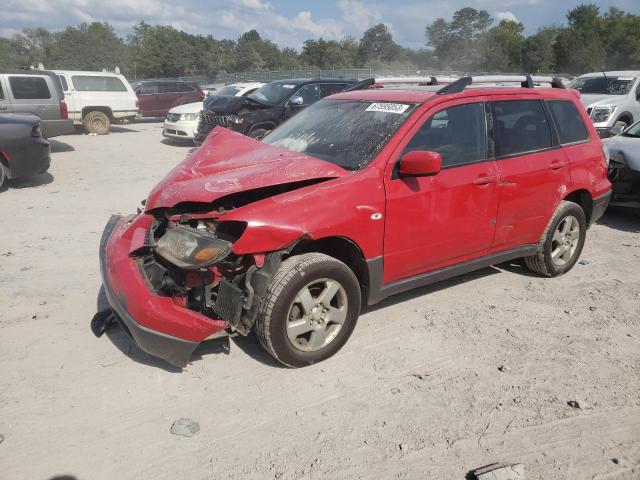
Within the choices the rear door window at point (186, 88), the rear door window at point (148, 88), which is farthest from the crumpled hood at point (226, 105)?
the rear door window at point (148, 88)

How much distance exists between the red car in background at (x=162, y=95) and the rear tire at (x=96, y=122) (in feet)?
12.2

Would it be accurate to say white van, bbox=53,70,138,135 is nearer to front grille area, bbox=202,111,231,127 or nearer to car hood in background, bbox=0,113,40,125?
front grille area, bbox=202,111,231,127

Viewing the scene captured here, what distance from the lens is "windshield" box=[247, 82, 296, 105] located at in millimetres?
11156

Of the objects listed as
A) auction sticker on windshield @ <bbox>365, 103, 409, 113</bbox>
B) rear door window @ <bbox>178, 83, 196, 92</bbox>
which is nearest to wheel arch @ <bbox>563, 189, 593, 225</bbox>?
auction sticker on windshield @ <bbox>365, 103, 409, 113</bbox>

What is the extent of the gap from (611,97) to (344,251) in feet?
36.2

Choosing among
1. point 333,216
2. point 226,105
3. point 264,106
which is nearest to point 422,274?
point 333,216

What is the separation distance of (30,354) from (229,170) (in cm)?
188

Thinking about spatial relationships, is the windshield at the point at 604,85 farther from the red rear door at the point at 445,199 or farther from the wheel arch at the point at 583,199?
the red rear door at the point at 445,199

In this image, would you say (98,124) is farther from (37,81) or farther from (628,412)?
(628,412)

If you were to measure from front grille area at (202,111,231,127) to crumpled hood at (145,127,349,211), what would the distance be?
7.12 metres

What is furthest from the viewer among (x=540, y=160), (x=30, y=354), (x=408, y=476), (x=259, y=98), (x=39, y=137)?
(x=259, y=98)

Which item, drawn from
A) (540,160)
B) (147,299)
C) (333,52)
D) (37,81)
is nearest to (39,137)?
(37,81)

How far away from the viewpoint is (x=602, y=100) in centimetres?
1153

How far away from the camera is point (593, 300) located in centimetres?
450
